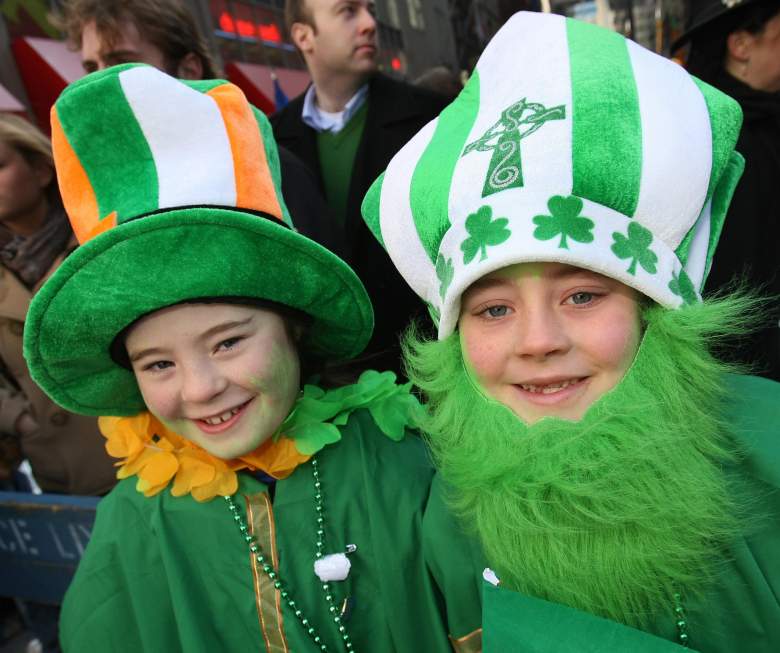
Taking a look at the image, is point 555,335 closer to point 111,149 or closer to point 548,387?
point 548,387

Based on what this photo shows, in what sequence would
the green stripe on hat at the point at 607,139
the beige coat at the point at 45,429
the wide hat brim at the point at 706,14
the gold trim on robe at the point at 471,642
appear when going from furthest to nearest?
the beige coat at the point at 45,429
the wide hat brim at the point at 706,14
the gold trim on robe at the point at 471,642
the green stripe on hat at the point at 607,139

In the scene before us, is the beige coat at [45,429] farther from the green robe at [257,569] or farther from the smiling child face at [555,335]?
the smiling child face at [555,335]

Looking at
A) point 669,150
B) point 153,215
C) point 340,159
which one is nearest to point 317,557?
point 153,215

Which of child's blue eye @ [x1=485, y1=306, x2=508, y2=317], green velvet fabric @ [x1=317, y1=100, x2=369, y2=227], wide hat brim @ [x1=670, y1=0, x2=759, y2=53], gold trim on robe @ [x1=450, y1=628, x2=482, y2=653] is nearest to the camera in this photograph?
child's blue eye @ [x1=485, y1=306, x2=508, y2=317]

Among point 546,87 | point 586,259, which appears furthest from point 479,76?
point 586,259

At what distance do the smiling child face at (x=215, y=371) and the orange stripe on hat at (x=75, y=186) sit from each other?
0.21 meters

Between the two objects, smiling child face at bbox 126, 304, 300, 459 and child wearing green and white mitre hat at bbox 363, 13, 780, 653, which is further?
smiling child face at bbox 126, 304, 300, 459

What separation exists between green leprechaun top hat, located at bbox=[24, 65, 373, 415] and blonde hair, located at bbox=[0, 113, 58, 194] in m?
1.09

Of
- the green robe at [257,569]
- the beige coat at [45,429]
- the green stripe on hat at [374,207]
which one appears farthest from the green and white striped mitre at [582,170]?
the beige coat at [45,429]

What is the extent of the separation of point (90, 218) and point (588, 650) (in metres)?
1.13

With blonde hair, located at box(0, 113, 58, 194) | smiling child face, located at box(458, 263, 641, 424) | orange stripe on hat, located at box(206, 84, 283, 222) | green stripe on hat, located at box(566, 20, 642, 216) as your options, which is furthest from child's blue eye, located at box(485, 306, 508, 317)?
blonde hair, located at box(0, 113, 58, 194)

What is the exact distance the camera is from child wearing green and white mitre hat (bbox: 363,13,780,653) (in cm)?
97

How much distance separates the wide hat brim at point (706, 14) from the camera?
1.85 metres

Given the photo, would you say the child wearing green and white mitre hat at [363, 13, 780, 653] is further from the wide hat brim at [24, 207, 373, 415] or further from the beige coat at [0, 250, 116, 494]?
the beige coat at [0, 250, 116, 494]
